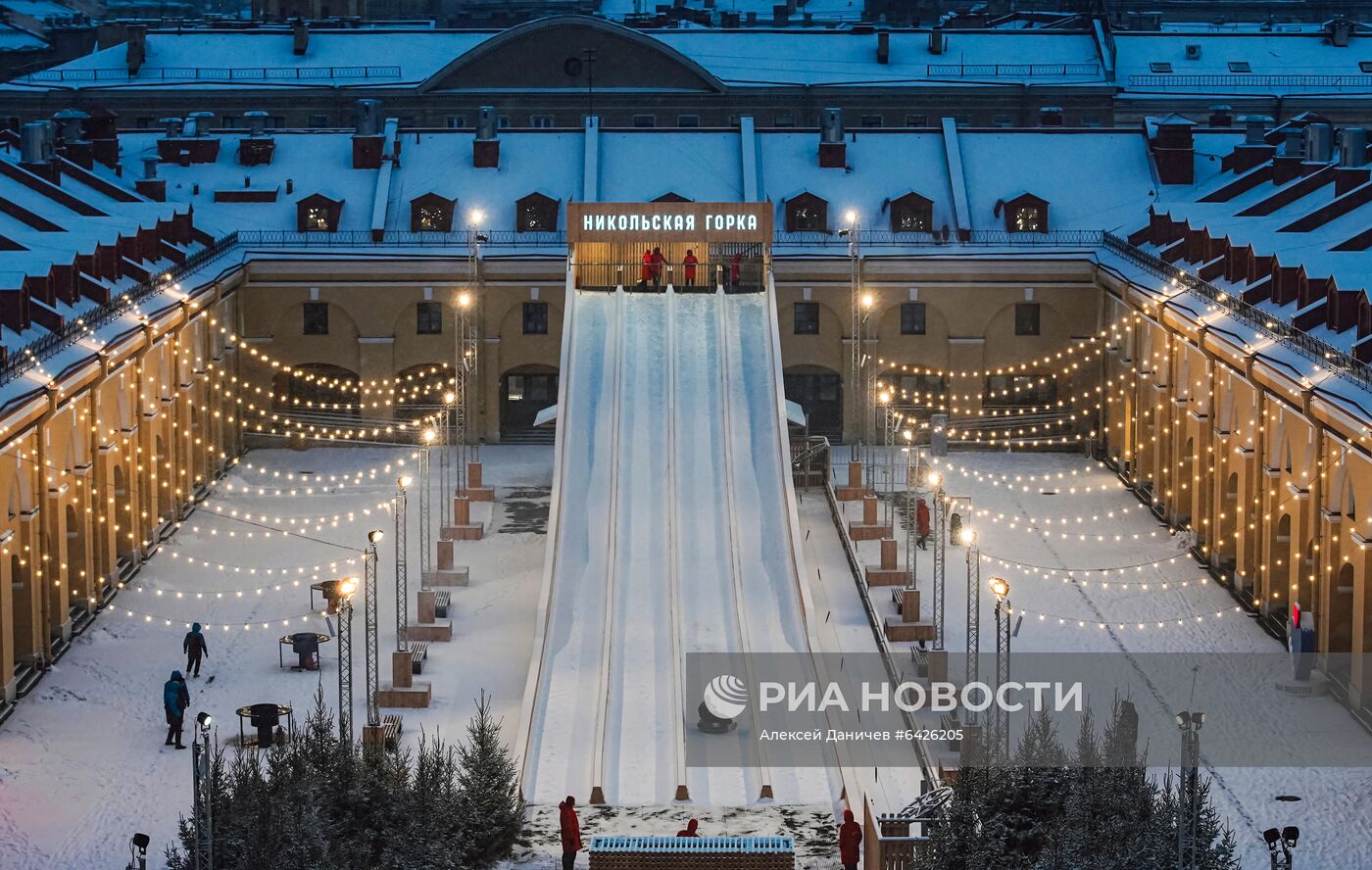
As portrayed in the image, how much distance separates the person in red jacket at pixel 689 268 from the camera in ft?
266

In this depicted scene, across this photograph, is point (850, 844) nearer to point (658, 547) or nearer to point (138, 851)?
point (138, 851)

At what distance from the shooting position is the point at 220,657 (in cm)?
5966

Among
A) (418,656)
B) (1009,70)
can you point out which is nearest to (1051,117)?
(1009,70)

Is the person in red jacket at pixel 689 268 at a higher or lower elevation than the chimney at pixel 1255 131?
lower

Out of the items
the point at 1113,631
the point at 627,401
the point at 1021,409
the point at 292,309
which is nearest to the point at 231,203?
the point at 292,309

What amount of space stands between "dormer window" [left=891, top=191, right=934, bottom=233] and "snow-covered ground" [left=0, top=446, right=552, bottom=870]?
48.1ft

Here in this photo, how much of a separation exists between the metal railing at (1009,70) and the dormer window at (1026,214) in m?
24.4

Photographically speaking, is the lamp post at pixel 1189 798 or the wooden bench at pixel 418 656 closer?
the lamp post at pixel 1189 798

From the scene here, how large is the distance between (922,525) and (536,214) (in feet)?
68.2

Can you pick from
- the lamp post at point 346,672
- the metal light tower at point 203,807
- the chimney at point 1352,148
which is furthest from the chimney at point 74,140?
the metal light tower at point 203,807

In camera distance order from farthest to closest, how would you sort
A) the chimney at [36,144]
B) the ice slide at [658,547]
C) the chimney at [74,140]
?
the chimney at [74,140] → the chimney at [36,144] → the ice slide at [658,547]

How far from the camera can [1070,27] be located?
380 feet

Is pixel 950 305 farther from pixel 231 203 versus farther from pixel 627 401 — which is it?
pixel 231 203

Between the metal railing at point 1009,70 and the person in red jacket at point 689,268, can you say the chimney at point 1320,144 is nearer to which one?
the person in red jacket at point 689,268
